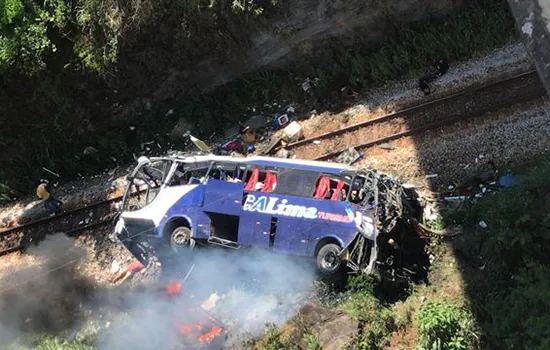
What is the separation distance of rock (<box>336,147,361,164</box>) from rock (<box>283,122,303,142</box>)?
1491 millimetres

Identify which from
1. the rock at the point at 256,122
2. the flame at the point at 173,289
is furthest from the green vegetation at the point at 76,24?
the flame at the point at 173,289

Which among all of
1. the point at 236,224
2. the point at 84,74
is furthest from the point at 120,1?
the point at 236,224

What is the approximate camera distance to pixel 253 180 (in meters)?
12.1

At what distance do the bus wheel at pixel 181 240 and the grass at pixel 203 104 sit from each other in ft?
16.3

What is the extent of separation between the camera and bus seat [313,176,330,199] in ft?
37.8

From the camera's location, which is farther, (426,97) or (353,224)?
(426,97)

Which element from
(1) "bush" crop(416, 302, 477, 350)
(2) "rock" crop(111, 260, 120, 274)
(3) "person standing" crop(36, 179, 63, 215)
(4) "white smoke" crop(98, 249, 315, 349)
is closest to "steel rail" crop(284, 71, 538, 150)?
(4) "white smoke" crop(98, 249, 315, 349)

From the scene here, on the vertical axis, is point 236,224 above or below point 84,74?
below

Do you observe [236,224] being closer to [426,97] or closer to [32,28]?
[426,97]

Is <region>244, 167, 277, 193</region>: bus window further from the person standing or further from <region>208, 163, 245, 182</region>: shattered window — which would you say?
the person standing

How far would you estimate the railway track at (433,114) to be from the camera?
13.8m

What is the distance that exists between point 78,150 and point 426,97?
33.1ft

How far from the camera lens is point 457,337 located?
924 cm

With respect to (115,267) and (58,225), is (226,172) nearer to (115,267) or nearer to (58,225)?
(115,267)
